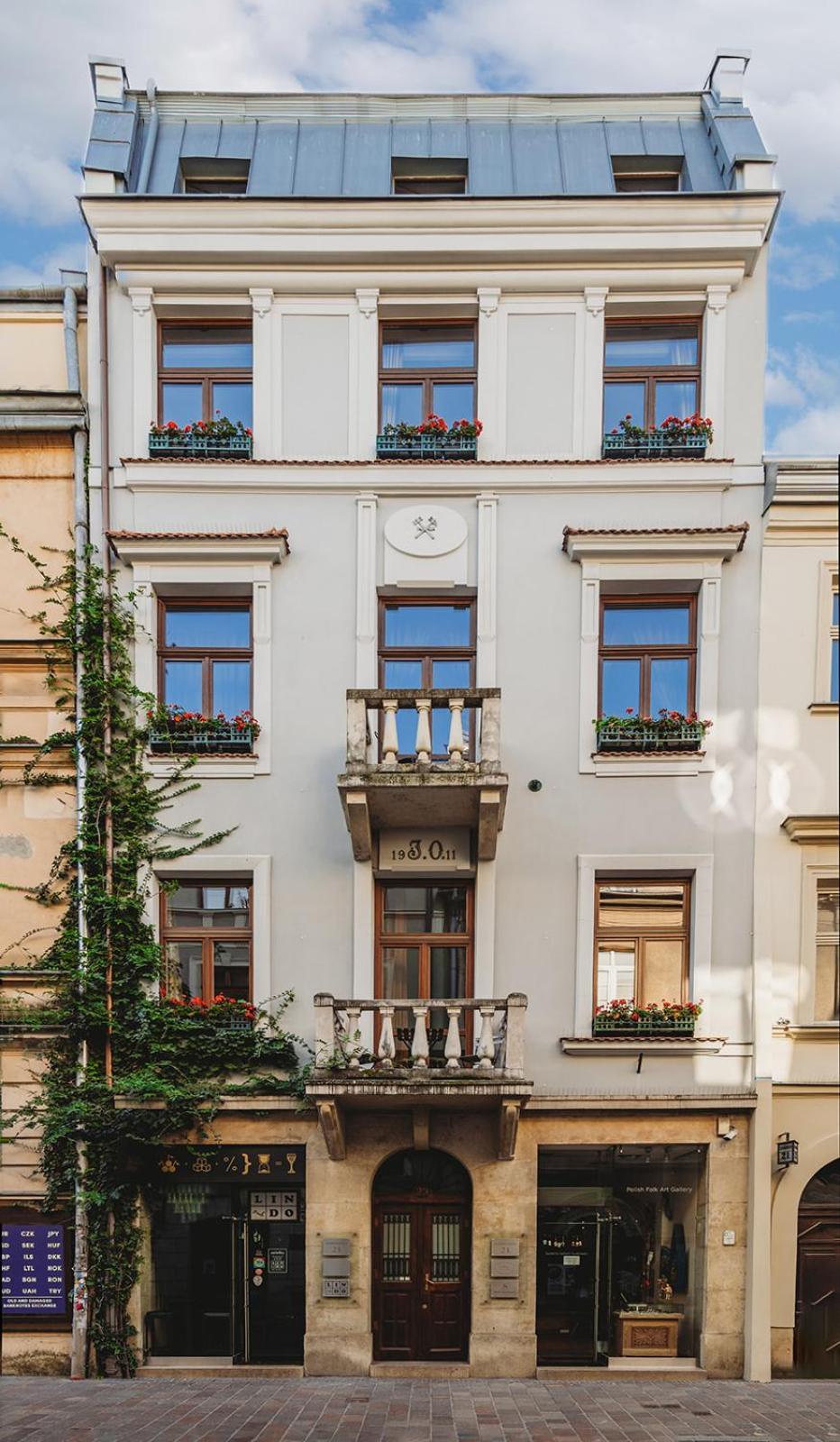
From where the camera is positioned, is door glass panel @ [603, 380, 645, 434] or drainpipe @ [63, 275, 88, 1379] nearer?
drainpipe @ [63, 275, 88, 1379]

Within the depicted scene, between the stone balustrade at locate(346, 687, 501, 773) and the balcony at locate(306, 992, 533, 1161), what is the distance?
8.71 ft

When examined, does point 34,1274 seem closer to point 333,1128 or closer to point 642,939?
point 333,1128

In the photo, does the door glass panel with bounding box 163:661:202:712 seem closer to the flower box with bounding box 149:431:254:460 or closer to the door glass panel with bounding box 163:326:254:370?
the flower box with bounding box 149:431:254:460

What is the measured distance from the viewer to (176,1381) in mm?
11500

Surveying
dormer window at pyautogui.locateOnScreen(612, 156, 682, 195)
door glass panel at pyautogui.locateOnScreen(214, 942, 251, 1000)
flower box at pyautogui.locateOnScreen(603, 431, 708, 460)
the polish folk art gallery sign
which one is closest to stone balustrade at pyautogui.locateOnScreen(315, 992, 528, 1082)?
door glass panel at pyautogui.locateOnScreen(214, 942, 251, 1000)

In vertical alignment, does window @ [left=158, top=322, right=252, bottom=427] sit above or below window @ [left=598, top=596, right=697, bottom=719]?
above

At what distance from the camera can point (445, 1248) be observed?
11992 mm

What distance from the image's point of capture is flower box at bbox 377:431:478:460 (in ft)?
40.7

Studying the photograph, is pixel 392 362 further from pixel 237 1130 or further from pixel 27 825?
pixel 237 1130

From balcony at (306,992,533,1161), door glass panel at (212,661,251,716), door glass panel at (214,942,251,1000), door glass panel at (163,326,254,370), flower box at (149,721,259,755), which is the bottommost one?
balcony at (306,992,533,1161)

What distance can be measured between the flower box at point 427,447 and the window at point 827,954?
698 cm

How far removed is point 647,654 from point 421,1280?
811 centimetres

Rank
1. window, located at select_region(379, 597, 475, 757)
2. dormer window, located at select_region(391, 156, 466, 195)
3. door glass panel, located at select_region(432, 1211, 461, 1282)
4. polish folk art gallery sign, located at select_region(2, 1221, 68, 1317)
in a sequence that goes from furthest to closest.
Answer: dormer window, located at select_region(391, 156, 466, 195) < window, located at select_region(379, 597, 475, 757) < door glass panel, located at select_region(432, 1211, 461, 1282) < polish folk art gallery sign, located at select_region(2, 1221, 68, 1317)

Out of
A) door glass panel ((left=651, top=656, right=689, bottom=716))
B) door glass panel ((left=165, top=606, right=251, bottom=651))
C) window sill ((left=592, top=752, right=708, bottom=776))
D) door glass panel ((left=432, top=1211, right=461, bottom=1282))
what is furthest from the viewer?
door glass panel ((left=165, top=606, right=251, bottom=651))
